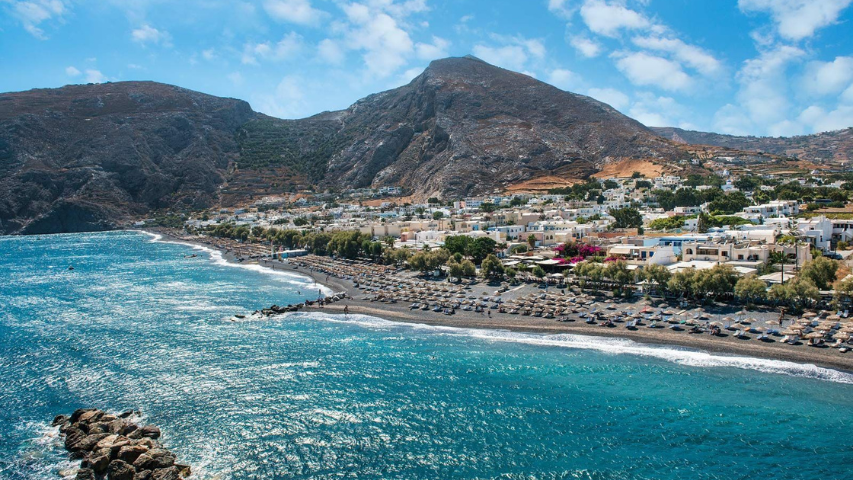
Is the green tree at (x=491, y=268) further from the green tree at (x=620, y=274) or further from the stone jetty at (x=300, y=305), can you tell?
the stone jetty at (x=300, y=305)

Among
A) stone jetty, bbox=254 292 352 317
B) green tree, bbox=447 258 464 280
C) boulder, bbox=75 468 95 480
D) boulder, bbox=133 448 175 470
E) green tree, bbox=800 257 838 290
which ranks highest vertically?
green tree, bbox=800 257 838 290

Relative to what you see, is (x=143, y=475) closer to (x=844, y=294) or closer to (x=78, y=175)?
(x=844, y=294)

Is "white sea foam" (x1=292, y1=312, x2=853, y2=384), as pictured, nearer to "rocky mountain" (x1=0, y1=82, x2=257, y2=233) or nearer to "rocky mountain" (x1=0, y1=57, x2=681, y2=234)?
"rocky mountain" (x1=0, y1=57, x2=681, y2=234)

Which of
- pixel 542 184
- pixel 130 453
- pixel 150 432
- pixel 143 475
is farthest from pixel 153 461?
pixel 542 184

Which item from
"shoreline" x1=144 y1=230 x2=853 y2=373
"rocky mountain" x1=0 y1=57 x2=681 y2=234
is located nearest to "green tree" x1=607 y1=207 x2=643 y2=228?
"shoreline" x1=144 y1=230 x2=853 y2=373

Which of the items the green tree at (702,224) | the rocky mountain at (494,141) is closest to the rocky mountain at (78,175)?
the rocky mountain at (494,141)

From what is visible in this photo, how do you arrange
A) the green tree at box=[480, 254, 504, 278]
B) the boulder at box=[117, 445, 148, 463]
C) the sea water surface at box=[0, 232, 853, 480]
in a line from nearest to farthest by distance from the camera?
the boulder at box=[117, 445, 148, 463] < the sea water surface at box=[0, 232, 853, 480] < the green tree at box=[480, 254, 504, 278]

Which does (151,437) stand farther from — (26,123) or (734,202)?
(26,123)
